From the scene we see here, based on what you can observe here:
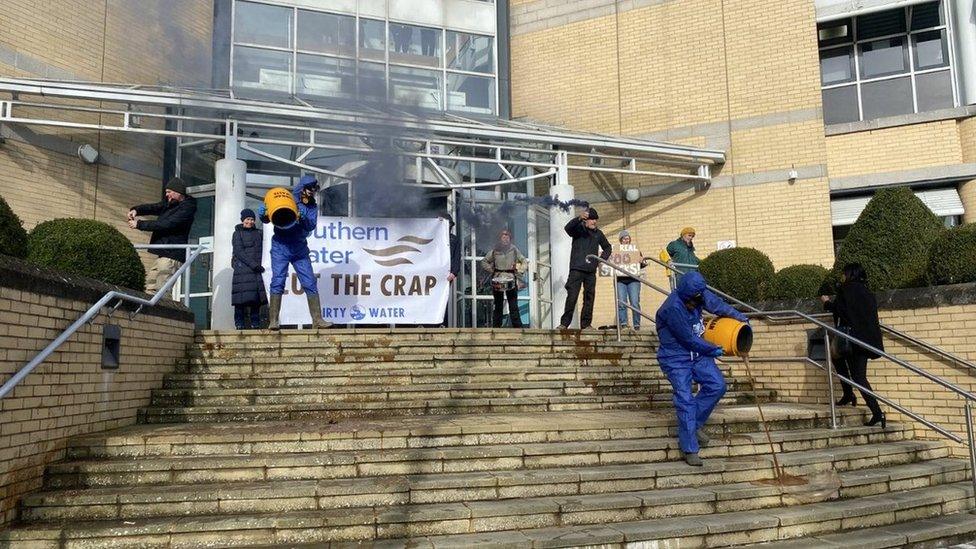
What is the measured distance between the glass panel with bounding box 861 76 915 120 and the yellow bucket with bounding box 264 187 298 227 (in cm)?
1142

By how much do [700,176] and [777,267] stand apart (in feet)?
7.20

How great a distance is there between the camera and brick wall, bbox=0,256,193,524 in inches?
167

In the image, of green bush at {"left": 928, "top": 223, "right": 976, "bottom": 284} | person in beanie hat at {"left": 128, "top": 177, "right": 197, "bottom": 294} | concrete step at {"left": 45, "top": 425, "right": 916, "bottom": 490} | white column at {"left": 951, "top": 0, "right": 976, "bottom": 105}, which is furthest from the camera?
white column at {"left": 951, "top": 0, "right": 976, "bottom": 105}

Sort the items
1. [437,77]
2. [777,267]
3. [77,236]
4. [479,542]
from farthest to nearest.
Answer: [437,77] → [777,267] → [77,236] → [479,542]

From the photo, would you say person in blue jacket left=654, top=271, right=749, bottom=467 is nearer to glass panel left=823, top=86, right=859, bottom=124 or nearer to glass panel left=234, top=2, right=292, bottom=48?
glass panel left=823, top=86, right=859, bottom=124

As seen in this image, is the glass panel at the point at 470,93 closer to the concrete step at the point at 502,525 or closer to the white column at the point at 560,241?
the white column at the point at 560,241

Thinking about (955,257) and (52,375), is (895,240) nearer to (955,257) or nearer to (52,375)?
(955,257)

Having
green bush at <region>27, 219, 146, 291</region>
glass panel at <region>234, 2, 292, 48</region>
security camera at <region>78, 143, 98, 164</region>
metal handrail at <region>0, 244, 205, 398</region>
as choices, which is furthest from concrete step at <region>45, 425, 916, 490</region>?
glass panel at <region>234, 2, 292, 48</region>

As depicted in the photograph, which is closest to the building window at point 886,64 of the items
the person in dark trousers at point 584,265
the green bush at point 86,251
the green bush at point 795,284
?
the green bush at point 795,284

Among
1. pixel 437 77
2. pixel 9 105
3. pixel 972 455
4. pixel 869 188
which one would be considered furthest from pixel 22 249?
pixel 869 188

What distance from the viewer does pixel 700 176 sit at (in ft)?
42.5

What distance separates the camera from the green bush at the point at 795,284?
9.36 m

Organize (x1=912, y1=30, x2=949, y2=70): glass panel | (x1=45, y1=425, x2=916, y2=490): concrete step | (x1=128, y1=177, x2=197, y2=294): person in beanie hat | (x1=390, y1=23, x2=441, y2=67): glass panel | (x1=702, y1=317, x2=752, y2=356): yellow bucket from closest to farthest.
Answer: (x1=45, y1=425, x2=916, y2=490): concrete step < (x1=702, y1=317, x2=752, y2=356): yellow bucket < (x1=128, y1=177, x2=197, y2=294): person in beanie hat < (x1=912, y1=30, x2=949, y2=70): glass panel < (x1=390, y1=23, x2=441, y2=67): glass panel

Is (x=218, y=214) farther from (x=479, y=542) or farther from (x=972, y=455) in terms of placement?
(x=972, y=455)
